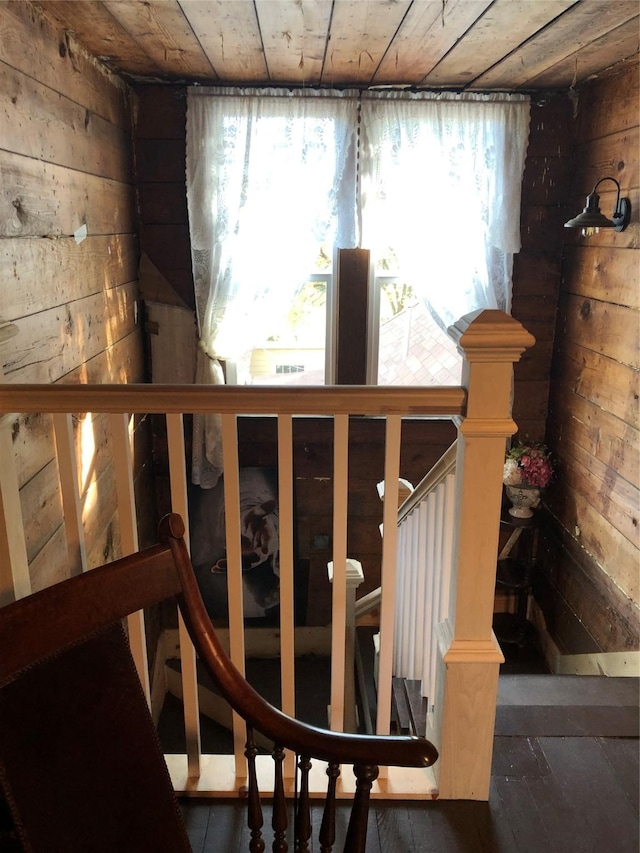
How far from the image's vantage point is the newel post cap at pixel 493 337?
1255mm

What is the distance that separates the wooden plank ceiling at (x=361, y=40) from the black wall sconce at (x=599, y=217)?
22.3 inches

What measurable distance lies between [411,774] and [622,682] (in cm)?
105

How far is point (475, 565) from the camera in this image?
54.9 inches

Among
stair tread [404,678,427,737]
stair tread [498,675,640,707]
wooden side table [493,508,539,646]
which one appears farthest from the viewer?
wooden side table [493,508,539,646]

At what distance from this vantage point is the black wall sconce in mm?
2660

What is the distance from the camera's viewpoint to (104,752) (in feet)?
3.16

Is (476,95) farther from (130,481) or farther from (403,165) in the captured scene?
(130,481)

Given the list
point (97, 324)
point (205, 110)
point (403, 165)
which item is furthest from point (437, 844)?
point (205, 110)

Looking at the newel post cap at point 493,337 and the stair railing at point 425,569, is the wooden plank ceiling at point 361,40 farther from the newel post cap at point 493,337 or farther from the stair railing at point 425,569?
the stair railing at point 425,569

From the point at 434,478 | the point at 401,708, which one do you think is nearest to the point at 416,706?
the point at 401,708

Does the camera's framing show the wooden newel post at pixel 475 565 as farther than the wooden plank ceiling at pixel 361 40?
No

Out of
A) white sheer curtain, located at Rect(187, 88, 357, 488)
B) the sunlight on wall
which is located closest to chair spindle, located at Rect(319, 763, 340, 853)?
the sunlight on wall

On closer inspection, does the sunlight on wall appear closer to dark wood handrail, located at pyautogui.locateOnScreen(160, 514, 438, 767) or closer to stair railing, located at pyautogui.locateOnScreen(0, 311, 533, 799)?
stair railing, located at pyautogui.locateOnScreen(0, 311, 533, 799)

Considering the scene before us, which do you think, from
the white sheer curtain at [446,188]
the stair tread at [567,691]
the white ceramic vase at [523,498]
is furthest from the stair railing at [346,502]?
the white sheer curtain at [446,188]
